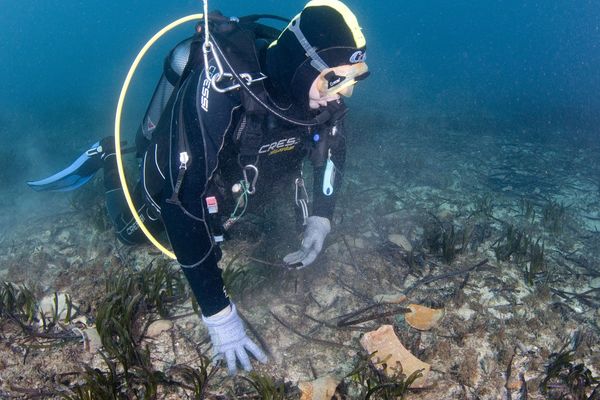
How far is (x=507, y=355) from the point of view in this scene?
3.57m

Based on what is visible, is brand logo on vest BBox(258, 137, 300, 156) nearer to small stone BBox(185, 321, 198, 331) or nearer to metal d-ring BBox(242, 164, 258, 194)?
metal d-ring BBox(242, 164, 258, 194)

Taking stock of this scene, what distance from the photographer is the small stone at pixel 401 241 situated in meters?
5.47

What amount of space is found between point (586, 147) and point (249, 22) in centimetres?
1364

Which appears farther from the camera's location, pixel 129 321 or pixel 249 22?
pixel 249 22

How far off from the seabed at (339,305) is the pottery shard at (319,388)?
0.11ft

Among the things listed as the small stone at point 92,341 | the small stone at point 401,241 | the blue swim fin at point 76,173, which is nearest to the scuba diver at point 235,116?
the small stone at point 92,341

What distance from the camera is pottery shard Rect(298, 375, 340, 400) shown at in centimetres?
310

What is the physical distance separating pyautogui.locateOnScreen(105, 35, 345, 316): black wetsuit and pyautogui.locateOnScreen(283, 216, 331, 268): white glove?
0.68 m

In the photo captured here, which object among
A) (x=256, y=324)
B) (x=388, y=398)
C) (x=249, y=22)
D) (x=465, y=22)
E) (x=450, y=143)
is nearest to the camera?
(x=388, y=398)

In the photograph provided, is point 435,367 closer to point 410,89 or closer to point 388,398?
point 388,398

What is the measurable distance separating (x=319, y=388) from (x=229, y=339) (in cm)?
90

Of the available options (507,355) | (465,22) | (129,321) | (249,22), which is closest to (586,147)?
(507,355)

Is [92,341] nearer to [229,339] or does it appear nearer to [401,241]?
[229,339]

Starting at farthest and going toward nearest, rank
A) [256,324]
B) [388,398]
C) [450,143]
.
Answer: [450,143]
[256,324]
[388,398]
